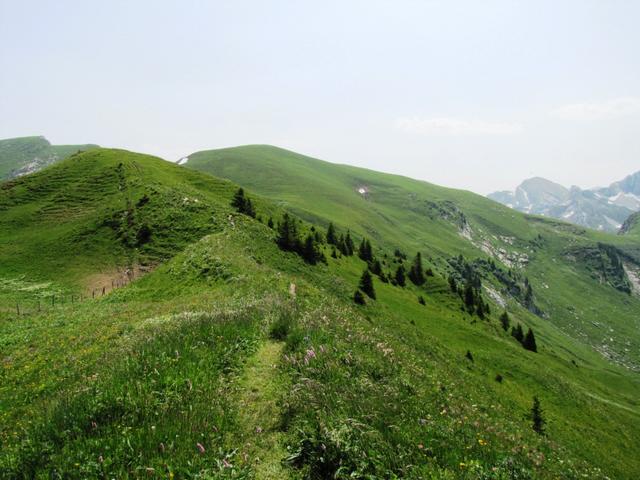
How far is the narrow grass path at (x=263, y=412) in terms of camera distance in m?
6.79

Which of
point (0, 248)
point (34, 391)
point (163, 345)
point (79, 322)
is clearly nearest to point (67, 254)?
point (0, 248)

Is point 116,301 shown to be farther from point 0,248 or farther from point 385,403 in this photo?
point 0,248

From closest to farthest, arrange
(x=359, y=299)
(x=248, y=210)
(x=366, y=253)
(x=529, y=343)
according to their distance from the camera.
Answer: (x=359, y=299)
(x=248, y=210)
(x=529, y=343)
(x=366, y=253)

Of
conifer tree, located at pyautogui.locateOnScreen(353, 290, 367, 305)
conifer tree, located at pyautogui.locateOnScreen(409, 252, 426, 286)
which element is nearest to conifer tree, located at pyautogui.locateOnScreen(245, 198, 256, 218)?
conifer tree, located at pyautogui.locateOnScreen(353, 290, 367, 305)

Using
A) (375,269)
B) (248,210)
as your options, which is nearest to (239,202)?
(248,210)

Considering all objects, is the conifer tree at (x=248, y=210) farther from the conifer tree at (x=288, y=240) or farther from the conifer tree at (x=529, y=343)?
the conifer tree at (x=529, y=343)

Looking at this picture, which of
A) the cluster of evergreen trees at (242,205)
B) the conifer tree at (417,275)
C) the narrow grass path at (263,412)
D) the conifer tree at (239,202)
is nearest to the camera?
the narrow grass path at (263,412)

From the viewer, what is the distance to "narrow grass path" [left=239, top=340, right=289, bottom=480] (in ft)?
22.3

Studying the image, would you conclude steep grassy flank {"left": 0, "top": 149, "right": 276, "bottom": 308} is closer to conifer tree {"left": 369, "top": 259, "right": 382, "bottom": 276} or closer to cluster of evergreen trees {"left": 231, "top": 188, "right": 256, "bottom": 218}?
cluster of evergreen trees {"left": 231, "top": 188, "right": 256, "bottom": 218}

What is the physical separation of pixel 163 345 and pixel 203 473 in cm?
503

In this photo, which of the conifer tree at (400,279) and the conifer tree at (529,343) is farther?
the conifer tree at (400,279)

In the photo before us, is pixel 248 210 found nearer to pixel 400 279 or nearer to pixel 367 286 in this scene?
pixel 367 286

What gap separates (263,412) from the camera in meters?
8.09

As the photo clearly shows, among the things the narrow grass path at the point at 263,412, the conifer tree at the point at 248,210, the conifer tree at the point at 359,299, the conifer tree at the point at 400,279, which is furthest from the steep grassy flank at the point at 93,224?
the narrow grass path at the point at 263,412
